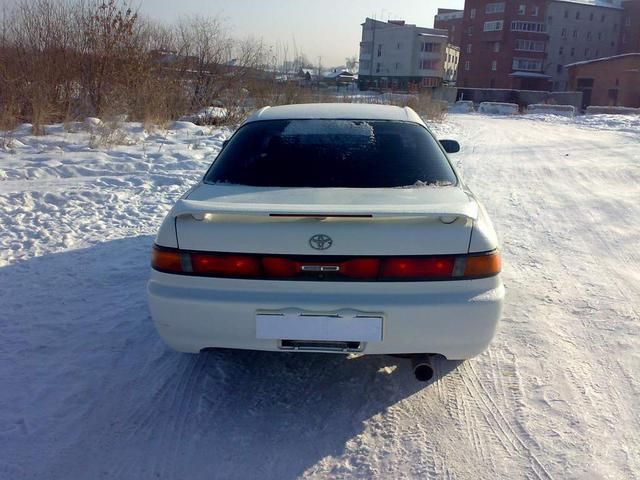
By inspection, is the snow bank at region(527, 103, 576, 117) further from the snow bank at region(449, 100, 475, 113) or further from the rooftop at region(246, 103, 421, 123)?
the rooftop at region(246, 103, 421, 123)

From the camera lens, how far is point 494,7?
69438 millimetres

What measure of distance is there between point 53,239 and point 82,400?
3.00 m

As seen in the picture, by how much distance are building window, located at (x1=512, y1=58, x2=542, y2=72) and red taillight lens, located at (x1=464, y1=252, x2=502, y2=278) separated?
2873 inches

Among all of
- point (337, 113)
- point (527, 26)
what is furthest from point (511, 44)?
point (337, 113)

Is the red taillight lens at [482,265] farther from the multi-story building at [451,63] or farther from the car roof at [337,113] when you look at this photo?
the multi-story building at [451,63]

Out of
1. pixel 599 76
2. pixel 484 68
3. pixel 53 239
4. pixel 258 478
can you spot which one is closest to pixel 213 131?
pixel 53 239

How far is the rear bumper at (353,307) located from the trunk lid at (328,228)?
17 centimetres

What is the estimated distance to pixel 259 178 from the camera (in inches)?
127

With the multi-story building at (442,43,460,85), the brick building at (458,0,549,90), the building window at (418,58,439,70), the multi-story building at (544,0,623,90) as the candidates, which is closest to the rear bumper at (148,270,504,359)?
the brick building at (458,0,549,90)

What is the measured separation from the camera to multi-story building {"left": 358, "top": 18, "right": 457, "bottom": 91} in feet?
266

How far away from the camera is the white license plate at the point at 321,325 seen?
2.54m

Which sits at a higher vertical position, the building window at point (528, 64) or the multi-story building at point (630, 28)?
the multi-story building at point (630, 28)

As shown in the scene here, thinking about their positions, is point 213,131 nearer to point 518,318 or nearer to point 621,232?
point 621,232

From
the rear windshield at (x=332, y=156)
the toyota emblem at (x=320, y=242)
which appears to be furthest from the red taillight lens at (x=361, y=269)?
the rear windshield at (x=332, y=156)
